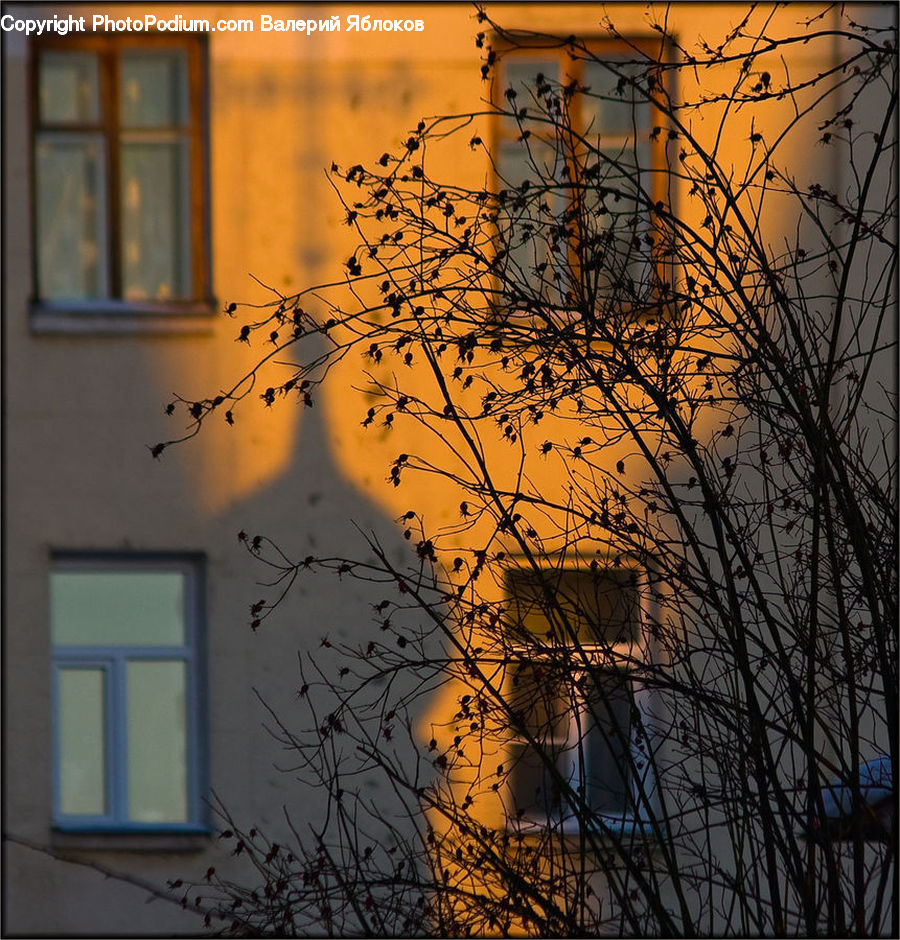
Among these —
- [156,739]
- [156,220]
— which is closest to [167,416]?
[156,220]

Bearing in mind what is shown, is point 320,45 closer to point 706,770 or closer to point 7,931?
point 7,931

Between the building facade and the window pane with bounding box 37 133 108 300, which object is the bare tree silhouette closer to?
the building facade

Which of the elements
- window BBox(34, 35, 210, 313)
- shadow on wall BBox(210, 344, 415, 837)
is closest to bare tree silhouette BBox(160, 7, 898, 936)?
shadow on wall BBox(210, 344, 415, 837)

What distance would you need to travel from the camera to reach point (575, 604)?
3664mm

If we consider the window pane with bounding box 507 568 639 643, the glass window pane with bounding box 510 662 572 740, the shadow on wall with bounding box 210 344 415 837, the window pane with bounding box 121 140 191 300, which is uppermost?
the window pane with bounding box 121 140 191 300

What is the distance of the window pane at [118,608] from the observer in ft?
24.8

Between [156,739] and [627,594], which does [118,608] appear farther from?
[627,594]

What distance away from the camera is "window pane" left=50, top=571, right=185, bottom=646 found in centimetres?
757

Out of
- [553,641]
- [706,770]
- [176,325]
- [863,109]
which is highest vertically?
[863,109]

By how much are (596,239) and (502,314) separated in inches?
10.9

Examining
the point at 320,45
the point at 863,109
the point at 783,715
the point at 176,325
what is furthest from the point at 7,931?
the point at 863,109

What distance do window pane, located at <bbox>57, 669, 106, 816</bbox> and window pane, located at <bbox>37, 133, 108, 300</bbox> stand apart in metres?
1.86

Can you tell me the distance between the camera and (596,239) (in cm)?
341

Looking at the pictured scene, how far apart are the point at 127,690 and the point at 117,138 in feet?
8.71
